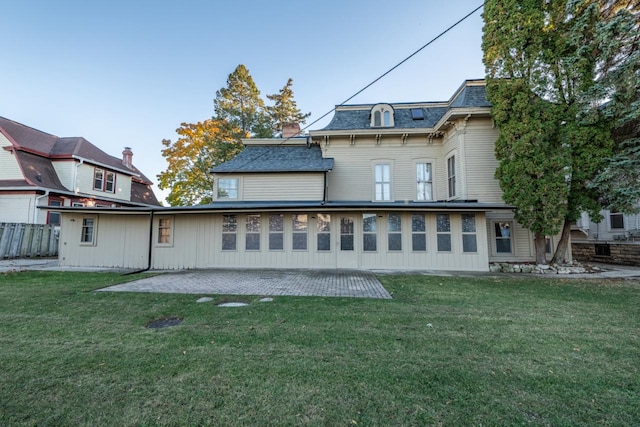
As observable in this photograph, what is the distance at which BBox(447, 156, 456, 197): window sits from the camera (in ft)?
41.4

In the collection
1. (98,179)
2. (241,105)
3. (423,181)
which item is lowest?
(423,181)

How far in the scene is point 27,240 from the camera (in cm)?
1443

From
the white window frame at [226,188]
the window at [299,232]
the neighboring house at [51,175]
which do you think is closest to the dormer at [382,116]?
the window at [299,232]

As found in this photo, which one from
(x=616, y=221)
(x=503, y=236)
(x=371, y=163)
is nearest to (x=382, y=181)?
(x=371, y=163)

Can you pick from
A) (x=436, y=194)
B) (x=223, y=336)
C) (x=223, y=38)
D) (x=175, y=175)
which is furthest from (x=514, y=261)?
(x=175, y=175)

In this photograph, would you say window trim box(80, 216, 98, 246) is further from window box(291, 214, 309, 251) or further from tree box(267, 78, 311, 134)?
tree box(267, 78, 311, 134)

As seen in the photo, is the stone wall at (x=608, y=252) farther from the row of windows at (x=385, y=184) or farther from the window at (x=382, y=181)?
the window at (x=382, y=181)

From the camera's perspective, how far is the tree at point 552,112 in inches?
376

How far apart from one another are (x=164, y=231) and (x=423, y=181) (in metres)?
12.7

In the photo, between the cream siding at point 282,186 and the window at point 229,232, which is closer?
the window at point 229,232

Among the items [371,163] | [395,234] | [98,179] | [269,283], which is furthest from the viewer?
[98,179]

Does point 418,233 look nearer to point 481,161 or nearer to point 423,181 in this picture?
point 423,181

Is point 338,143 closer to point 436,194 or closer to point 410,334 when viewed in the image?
point 436,194

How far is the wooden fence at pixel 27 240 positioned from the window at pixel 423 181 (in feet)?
69.5
